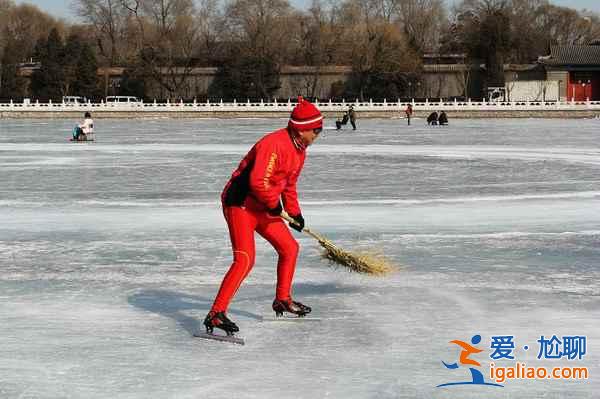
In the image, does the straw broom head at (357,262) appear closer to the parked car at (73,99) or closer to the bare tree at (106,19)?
the parked car at (73,99)

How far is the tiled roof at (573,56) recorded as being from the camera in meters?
67.4

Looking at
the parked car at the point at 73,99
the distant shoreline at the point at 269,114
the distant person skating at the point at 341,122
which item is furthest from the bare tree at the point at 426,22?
the distant person skating at the point at 341,122

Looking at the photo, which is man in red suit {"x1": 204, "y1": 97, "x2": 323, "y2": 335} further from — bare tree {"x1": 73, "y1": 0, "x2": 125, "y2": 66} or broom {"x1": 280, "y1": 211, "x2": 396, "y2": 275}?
bare tree {"x1": 73, "y1": 0, "x2": 125, "y2": 66}

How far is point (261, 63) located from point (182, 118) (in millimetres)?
11122

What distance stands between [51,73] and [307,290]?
63478 mm

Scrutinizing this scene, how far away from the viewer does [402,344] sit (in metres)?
4.81

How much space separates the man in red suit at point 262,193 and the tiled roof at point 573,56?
216ft

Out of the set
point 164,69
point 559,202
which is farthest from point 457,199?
point 164,69

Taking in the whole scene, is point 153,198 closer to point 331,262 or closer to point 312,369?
point 331,262

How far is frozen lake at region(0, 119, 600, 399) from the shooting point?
4.26m

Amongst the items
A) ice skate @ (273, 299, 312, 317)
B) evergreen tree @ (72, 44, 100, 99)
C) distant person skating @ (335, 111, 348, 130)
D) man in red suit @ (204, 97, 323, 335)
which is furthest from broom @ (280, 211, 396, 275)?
evergreen tree @ (72, 44, 100, 99)

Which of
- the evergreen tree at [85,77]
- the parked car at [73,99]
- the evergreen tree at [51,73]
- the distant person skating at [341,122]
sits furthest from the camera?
the evergreen tree at [85,77]

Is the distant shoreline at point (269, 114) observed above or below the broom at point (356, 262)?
below

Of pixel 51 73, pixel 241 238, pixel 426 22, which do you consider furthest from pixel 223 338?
pixel 426 22
